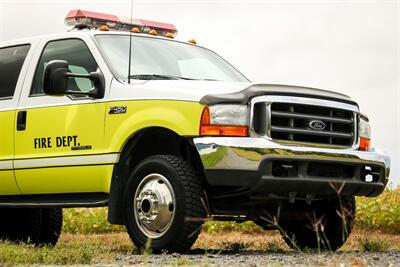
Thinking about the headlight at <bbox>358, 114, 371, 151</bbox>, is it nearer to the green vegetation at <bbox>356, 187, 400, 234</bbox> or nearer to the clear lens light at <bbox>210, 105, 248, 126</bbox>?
the clear lens light at <bbox>210, 105, 248, 126</bbox>

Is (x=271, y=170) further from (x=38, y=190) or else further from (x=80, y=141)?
(x=38, y=190)

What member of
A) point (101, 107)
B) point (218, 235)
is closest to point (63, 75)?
point (101, 107)

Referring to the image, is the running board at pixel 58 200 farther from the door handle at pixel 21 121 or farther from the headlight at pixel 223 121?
the headlight at pixel 223 121

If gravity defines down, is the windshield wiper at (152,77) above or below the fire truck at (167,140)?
above

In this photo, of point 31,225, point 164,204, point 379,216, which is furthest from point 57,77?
point 379,216

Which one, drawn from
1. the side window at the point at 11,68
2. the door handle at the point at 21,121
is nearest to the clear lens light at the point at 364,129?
the door handle at the point at 21,121

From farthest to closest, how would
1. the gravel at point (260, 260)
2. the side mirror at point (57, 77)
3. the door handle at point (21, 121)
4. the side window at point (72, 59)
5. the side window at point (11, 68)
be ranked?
the side window at point (11, 68) → the door handle at point (21, 121) → the side window at point (72, 59) → the side mirror at point (57, 77) → the gravel at point (260, 260)

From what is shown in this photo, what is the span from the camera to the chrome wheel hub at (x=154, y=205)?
720 cm

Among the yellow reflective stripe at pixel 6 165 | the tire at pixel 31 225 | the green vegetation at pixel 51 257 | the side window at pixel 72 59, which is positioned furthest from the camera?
the tire at pixel 31 225

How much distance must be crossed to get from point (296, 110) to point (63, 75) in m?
2.03

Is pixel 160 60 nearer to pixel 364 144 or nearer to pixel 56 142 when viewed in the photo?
pixel 56 142

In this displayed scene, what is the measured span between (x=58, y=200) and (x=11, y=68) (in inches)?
66.8

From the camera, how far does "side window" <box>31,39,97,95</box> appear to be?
832cm

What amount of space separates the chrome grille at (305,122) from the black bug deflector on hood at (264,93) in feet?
0.21
